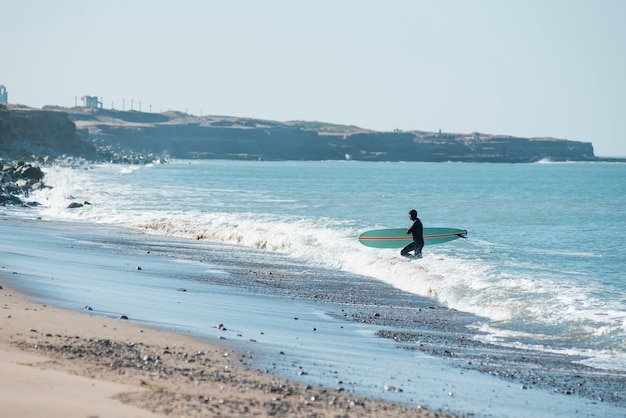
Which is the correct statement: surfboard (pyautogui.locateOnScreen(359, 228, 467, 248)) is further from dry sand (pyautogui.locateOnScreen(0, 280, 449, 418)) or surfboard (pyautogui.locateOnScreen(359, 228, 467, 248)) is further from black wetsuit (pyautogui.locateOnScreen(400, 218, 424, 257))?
dry sand (pyautogui.locateOnScreen(0, 280, 449, 418))

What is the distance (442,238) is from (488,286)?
759cm

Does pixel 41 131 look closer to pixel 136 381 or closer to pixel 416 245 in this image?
pixel 416 245

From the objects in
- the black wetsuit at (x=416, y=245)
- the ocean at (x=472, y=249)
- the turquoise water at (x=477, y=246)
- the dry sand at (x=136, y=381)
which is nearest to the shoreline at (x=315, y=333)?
the dry sand at (x=136, y=381)

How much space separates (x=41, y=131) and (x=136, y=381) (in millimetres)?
153204

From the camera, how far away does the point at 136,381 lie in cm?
848

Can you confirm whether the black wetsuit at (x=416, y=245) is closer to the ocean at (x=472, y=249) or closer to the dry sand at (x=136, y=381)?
the ocean at (x=472, y=249)

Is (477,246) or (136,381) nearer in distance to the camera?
(136,381)

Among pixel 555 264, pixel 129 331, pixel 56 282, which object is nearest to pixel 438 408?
pixel 129 331

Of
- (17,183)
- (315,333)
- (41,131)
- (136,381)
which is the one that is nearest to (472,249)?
(315,333)

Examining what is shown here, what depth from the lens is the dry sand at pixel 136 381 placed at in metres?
7.48

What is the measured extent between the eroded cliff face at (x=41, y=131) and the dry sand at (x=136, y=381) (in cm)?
11318

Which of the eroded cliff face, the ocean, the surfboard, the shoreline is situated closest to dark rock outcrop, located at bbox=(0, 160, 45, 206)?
the ocean

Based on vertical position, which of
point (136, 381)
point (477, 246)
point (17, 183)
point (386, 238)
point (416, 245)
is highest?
point (136, 381)

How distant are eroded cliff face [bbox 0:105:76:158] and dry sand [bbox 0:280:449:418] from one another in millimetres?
113176
